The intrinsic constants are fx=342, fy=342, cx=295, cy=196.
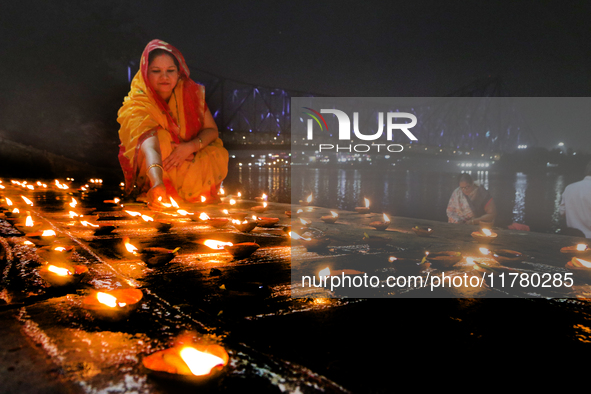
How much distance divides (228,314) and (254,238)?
60.8 inches

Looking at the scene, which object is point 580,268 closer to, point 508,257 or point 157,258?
point 508,257

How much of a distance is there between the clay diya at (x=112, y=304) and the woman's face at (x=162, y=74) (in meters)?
4.10

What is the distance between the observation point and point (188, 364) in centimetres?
90

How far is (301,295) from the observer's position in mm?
1482

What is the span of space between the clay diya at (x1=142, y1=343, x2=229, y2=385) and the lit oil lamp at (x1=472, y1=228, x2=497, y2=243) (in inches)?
95.8

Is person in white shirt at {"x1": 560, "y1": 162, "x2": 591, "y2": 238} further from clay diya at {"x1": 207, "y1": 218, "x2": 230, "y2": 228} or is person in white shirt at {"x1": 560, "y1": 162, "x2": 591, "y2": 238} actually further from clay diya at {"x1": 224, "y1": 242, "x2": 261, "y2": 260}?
clay diya at {"x1": 224, "y1": 242, "x2": 261, "y2": 260}

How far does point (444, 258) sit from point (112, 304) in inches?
70.2

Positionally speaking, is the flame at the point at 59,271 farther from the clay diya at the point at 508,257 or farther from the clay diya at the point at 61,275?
the clay diya at the point at 508,257

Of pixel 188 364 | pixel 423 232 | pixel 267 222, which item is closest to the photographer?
pixel 188 364

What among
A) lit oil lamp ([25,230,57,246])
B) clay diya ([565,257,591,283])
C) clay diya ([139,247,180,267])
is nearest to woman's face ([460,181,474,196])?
clay diya ([565,257,591,283])

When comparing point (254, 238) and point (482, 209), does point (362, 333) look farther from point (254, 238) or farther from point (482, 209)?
point (482, 209)

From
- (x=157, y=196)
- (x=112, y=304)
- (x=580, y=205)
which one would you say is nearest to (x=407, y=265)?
(x=112, y=304)

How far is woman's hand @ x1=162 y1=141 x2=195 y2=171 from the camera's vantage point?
15.8 feet

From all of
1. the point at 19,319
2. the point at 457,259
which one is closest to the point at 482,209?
the point at 457,259
